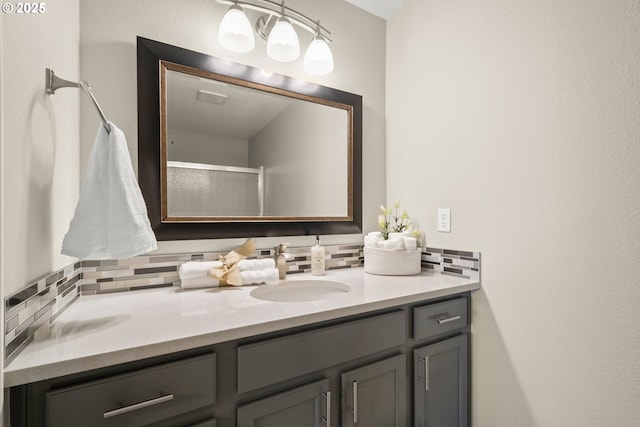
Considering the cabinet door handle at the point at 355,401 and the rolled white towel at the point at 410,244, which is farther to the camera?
the rolled white towel at the point at 410,244

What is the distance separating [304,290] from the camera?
1377 millimetres

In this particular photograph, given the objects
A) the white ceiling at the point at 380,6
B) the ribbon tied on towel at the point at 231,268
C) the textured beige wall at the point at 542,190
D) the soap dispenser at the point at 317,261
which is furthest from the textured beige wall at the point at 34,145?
the textured beige wall at the point at 542,190

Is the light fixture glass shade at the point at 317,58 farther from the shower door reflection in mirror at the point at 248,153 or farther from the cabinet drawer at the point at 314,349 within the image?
the cabinet drawer at the point at 314,349

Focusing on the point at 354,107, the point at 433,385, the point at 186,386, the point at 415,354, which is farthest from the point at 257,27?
the point at 433,385

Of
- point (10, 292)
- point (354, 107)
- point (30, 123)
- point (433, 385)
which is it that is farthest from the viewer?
point (354, 107)

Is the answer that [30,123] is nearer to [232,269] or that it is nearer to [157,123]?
[157,123]

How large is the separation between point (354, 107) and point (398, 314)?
3.77ft

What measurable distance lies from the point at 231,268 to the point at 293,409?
0.56 m

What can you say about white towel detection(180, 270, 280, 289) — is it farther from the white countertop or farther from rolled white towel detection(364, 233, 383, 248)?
rolled white towel detection(364, 233, 383, 248)

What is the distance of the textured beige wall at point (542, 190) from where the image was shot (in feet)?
3.02

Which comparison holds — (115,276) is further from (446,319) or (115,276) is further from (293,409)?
(446,319)

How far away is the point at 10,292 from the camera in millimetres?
610

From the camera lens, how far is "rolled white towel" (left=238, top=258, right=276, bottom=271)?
1.24 meters

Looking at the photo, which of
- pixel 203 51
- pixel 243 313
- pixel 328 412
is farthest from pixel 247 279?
pixel 203 51
